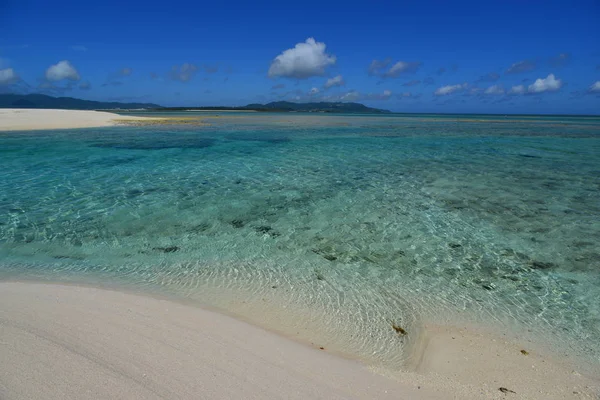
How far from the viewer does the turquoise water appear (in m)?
5.31

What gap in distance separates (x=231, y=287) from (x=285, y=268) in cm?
122

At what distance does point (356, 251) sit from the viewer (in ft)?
24.9

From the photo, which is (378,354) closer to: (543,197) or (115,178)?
(543,197)

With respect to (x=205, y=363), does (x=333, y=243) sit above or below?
below

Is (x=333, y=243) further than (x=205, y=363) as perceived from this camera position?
Yes

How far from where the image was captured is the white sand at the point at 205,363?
3215mm

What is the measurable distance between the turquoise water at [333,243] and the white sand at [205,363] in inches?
19.7

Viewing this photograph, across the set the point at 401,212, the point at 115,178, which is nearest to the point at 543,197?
the point at 401,212

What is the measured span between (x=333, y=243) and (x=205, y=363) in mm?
4721

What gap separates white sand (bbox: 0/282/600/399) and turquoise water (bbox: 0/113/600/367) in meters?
0.50

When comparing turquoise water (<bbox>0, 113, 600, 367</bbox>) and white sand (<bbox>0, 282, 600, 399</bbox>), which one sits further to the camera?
turquoise water (<bbox>0, 113, 600, 367</bbox>)

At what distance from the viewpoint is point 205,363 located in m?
3.68

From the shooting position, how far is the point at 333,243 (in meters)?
7.99

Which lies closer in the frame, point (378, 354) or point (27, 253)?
point (378, 354)
